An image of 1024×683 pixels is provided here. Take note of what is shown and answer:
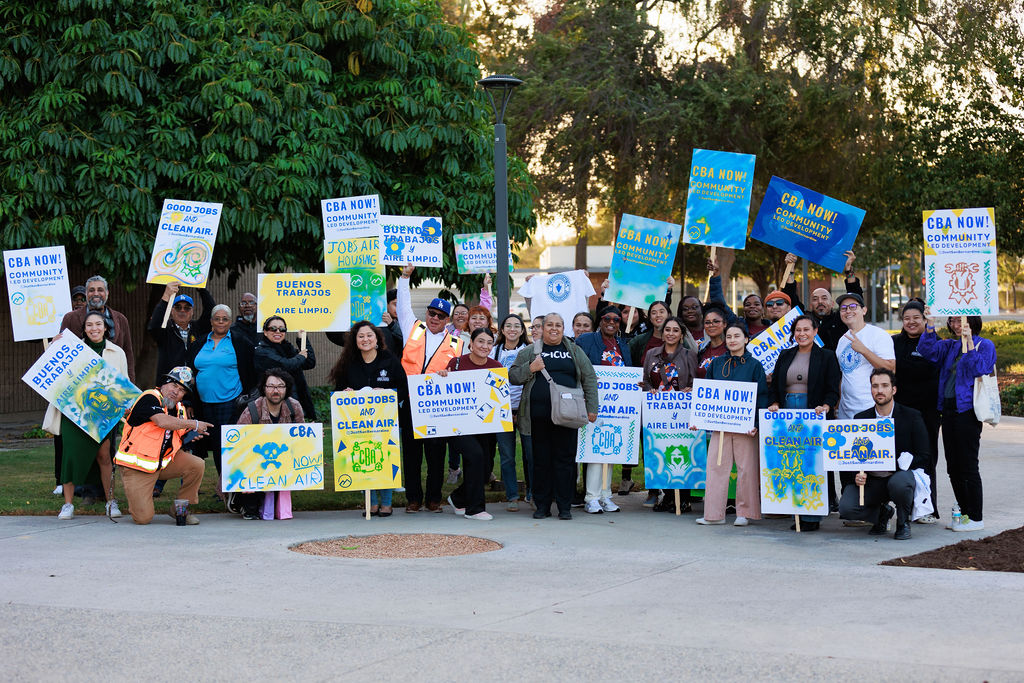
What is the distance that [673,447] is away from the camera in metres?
11.4

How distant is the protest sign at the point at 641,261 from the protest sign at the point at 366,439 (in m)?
3.47

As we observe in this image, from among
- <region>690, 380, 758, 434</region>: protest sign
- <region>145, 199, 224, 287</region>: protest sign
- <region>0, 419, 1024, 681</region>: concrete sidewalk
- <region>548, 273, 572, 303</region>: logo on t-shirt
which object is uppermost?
<region>145, 199, 224, 287</region>: protest sign

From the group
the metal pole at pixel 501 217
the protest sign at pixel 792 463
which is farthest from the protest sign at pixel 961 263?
the metal pole at pixel 501 217

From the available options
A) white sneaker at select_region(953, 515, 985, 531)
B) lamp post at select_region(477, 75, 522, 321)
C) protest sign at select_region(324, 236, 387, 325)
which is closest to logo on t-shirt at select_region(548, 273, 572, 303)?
lamp post at select_region(477, 75, 522, 321)

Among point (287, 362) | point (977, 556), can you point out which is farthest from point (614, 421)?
point (977, 556)

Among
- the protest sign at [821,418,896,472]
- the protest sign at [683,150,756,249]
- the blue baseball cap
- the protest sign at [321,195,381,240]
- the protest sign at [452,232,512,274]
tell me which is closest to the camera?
the protest sign at [821,418,896,472]

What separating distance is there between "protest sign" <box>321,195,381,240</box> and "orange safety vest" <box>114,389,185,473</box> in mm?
3592

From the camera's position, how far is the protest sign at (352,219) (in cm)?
1364

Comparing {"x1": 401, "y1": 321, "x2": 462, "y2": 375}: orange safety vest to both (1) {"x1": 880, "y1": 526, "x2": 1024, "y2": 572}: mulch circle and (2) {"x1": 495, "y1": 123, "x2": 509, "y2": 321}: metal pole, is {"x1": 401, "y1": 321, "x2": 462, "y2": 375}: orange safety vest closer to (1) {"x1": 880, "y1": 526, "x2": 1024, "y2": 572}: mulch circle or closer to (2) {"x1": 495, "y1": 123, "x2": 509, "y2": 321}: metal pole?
(2) {"x1": 495, "y1": 123, "x2": 509, "y2": 321}: metal pole

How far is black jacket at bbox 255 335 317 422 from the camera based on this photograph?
11.5 meters

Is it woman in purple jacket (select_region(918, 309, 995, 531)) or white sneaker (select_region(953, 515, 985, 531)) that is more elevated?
woman in purple jacket (select_region(918, 309, 995, 531))

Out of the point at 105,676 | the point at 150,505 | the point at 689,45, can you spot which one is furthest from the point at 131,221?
the point at 689,45

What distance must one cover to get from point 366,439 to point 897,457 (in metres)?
4.47

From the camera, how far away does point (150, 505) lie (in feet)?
34.8
